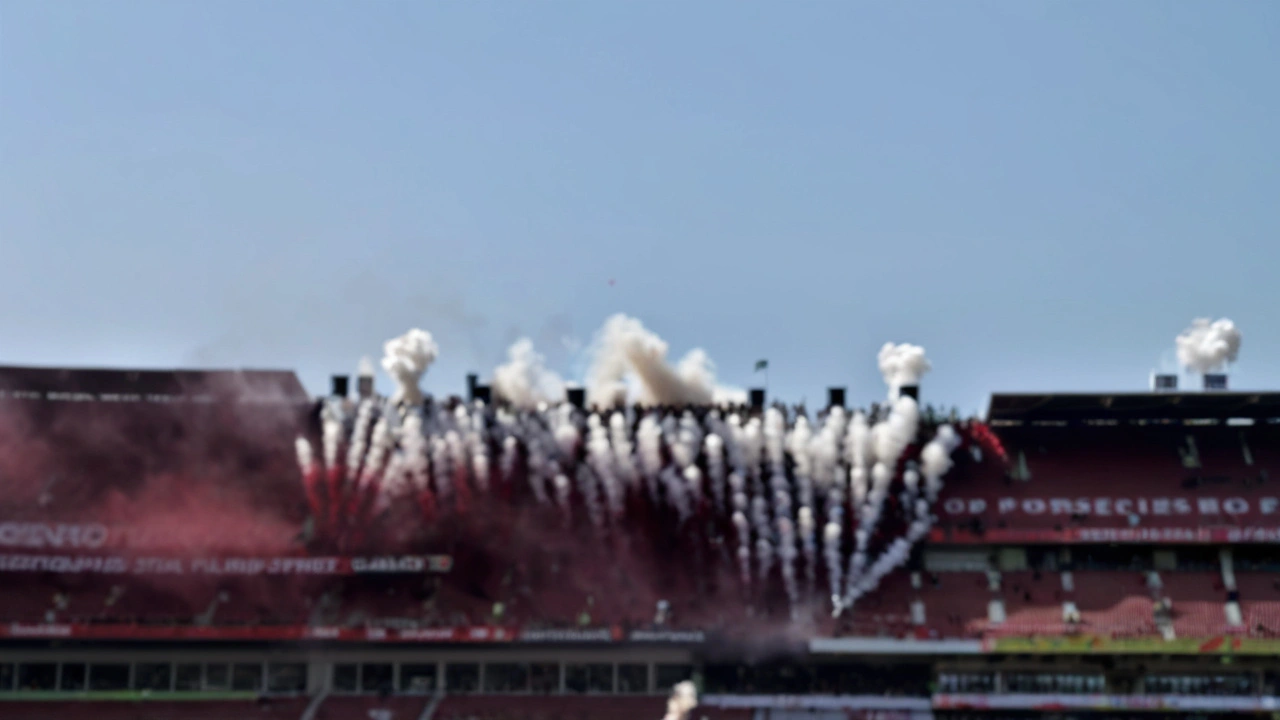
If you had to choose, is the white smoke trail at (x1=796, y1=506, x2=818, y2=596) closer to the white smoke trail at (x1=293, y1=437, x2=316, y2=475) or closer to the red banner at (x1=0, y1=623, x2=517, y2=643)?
the red banner at (x1=0, y1=623, x2=517, y2=643)

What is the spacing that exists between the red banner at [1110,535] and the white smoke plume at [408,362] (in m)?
31.1

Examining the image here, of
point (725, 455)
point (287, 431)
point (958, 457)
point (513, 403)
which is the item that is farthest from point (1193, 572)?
point (287, 431)

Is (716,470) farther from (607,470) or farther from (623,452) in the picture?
(607,470)

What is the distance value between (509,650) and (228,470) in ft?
61.8

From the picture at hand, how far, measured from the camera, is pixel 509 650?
81.3m

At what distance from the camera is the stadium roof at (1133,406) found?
84.4 m

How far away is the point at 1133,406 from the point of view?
86438 millimetres

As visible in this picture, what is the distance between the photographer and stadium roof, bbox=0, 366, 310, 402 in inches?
3418

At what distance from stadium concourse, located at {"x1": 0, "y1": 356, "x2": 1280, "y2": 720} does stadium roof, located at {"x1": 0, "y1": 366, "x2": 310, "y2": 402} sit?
0.20m

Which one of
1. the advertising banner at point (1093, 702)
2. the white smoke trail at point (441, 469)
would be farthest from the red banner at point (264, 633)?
the advertising banner at point (1093, 702)

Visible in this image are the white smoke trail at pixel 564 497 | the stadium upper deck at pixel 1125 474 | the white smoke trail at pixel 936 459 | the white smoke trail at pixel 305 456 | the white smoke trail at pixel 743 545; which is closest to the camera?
the white smoke trail at pixel 743 545

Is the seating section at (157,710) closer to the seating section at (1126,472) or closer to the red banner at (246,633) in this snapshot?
the red banner at (246,633)

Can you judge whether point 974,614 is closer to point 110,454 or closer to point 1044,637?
point 1044,637

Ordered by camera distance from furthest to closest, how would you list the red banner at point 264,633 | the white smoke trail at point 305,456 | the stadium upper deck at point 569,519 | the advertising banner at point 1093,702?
1. the white smoke trail at point 305,456
2. the stadium upper deck at point 569,519
3. the red banner at point 264,633
4. the advertising banner at point 1093,702
